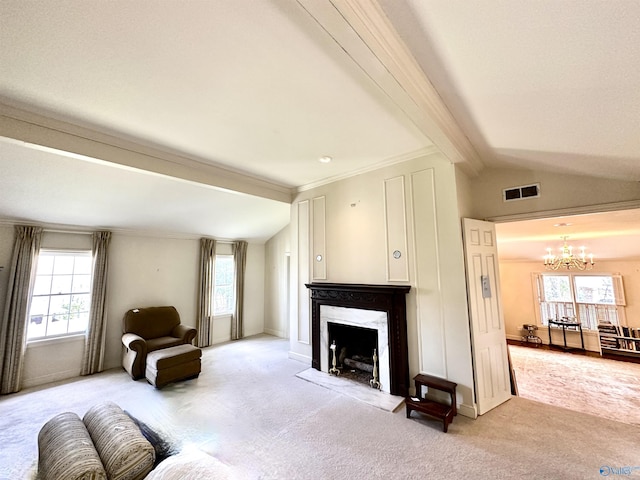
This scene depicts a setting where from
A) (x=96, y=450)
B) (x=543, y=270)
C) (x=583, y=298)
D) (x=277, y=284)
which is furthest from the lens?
(x=543, y=270)

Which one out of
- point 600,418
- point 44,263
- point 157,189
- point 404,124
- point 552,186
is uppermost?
point 404,124

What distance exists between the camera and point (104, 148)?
275cm

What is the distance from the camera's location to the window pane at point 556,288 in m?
6.93

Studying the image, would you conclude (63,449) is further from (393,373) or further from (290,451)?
(393,373)

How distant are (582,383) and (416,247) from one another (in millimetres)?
3664

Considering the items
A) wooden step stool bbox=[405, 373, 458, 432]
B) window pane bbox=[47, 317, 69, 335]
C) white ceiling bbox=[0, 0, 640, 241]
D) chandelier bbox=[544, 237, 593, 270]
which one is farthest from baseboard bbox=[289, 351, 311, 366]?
chandelier bbox=[544, 237, 593, 270]

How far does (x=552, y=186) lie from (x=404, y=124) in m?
2.06

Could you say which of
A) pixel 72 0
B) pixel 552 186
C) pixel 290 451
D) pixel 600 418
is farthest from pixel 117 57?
pixel 600 418

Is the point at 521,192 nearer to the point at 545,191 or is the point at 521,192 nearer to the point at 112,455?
the point at 545,191

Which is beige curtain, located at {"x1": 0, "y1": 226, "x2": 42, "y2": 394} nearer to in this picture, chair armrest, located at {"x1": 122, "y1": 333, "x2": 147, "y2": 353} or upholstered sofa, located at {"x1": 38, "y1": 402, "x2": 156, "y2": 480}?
chair armrest, located at {"x1": 122, "y1": 333, "x2": 147, "y2": 353}

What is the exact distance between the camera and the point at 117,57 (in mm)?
1750

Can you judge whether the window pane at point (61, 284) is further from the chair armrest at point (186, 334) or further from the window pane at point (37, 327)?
the chair armrest at point (186, 334)

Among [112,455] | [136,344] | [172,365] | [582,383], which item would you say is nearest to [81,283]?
[136,344]

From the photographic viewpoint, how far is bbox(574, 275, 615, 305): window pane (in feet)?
20.9
